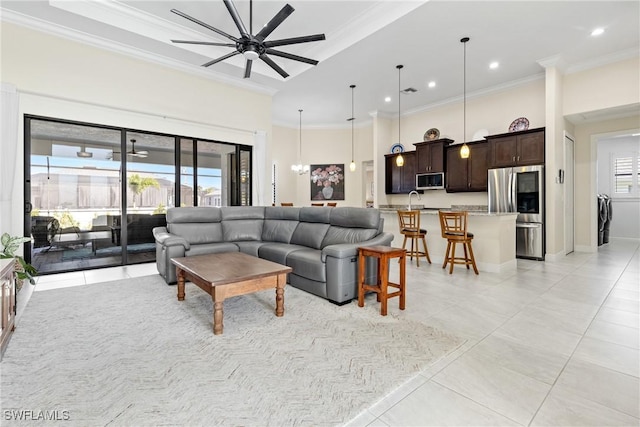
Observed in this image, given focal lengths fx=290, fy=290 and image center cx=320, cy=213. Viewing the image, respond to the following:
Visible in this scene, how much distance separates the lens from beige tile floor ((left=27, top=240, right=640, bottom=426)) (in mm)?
1483

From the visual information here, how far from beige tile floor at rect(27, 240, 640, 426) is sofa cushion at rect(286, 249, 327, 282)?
816 mm

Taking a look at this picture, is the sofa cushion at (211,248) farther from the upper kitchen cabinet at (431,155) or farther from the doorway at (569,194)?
the doorway at (569,194)

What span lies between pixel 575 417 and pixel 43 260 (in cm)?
599

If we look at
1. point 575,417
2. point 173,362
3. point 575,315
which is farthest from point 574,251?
point 173,362

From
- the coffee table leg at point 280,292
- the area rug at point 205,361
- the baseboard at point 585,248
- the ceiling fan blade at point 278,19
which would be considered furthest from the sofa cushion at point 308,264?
the baseboard at point 585,248

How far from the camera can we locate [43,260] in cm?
421

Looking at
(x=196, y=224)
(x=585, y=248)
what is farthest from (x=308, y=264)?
(x=585, y=248)

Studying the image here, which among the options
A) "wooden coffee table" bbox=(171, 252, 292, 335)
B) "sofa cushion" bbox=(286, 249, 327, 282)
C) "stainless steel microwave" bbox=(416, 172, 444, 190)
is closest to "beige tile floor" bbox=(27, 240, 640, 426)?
"sofa cushion" bbox=(286, 249, 327, 282)

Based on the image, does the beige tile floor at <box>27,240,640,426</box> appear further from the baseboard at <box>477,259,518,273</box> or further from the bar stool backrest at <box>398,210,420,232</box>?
the bar stool backrest at <box>398,210,420,232</box>

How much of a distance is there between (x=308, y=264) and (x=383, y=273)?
2.98 feet

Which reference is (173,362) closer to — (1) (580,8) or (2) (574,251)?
(1) (580,8)

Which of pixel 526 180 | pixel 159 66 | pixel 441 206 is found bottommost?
pixel 441 206

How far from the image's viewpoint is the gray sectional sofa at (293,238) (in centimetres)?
307

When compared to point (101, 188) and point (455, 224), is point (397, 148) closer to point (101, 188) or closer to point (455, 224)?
point (455, 224)
